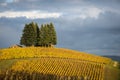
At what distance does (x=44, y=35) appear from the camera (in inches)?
5325

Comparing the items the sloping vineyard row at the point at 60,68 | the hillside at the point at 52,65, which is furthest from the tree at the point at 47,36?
the sloping vineyard row at the point at 60,68

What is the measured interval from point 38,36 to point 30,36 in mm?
3969

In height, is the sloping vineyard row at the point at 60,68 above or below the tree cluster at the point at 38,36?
below

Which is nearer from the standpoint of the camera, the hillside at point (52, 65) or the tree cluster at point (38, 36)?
the hillside at point (52, 65)

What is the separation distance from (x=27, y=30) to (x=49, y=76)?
348 feet

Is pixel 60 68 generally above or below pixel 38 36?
below

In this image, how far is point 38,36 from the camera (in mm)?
137375

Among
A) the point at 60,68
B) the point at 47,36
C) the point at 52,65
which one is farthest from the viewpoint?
the point at 47,36

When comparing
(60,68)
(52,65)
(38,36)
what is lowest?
(60,68)

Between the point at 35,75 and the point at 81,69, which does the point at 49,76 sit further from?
the point at 81,69

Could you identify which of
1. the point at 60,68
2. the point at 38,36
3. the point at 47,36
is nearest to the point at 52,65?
the point at 60,68

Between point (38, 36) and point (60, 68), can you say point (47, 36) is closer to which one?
point (38, 36)

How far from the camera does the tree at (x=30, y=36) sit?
134 m

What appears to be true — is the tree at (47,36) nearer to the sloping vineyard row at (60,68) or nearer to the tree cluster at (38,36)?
the tree cluster at (38,36)
